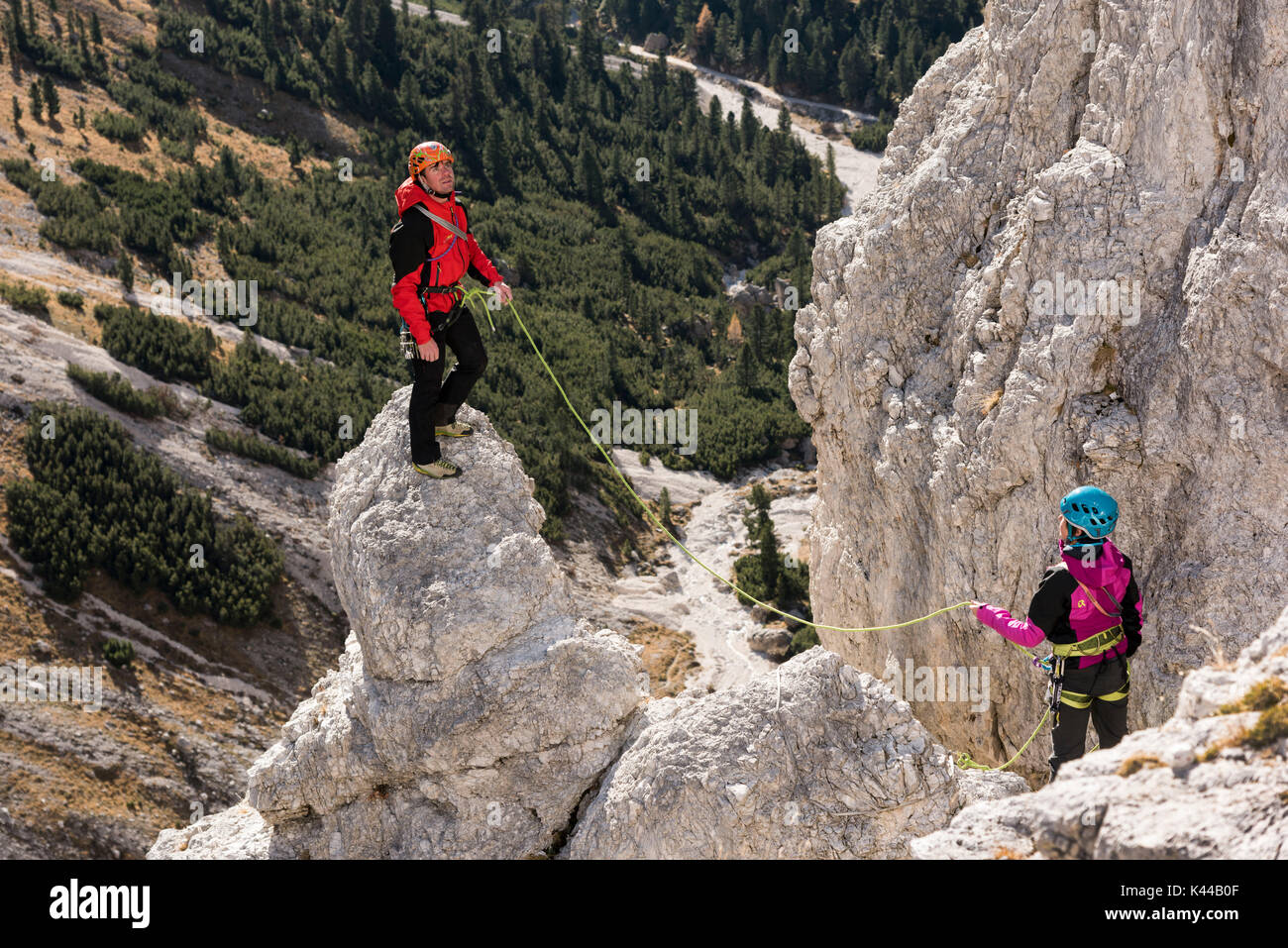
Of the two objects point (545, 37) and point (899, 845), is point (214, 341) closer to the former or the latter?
point (899, 845)

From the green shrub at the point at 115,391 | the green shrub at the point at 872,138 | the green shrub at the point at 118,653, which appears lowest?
the green shrub at the point at 118,653

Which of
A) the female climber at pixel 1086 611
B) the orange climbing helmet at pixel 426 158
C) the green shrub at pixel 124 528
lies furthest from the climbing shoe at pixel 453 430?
the green shrub at pixel 124 528

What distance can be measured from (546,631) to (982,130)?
324 inches

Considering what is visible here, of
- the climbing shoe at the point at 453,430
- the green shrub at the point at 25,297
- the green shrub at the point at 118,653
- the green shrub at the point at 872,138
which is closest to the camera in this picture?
the climbing shoe at the point at 453,430

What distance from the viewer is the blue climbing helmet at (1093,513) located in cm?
747

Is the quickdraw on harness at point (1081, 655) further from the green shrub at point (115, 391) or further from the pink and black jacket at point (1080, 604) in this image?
the green shrub at point (115, 391)

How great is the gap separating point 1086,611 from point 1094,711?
3.71ft

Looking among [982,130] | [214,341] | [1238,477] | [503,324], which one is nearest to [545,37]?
[503,324]

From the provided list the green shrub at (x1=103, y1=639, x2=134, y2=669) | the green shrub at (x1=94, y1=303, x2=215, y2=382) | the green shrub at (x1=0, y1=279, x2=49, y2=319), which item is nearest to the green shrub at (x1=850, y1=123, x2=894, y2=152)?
the green shrub at (x1=94, y1=303, x2=215, y2=382)

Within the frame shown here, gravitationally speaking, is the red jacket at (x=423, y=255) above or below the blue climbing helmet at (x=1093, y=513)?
above

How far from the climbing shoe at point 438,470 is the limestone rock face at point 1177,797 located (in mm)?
5851

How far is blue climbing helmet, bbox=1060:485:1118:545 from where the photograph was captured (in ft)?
24.5

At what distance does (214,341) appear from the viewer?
104 ft

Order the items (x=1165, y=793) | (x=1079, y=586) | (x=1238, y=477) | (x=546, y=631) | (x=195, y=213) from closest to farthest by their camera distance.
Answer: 1. (x=1165, y=793)
2. (x=1079, y=586)
3. (x=1238, y=477)
4. (x=546, y=631)
5. (x=195, y=213)
